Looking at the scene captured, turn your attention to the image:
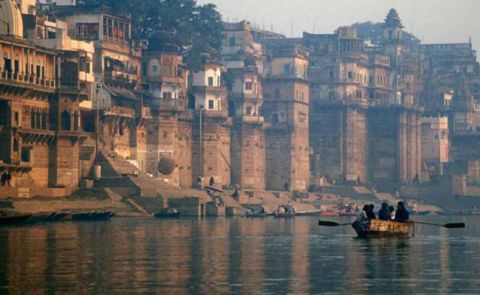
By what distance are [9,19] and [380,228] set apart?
35885 millimetres

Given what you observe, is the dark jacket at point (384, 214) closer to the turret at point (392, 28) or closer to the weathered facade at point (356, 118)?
the weathered facade at point (356, 118)

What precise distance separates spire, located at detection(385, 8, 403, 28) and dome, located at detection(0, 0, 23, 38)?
7978 centimetres

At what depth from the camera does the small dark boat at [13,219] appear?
75062 mm

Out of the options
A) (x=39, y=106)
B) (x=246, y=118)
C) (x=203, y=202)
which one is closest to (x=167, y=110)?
(x=203, y=202)

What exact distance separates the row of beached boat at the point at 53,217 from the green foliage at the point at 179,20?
31694 millimetres

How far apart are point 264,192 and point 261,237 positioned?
180 ft

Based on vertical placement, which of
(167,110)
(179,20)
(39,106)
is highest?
(179,20)

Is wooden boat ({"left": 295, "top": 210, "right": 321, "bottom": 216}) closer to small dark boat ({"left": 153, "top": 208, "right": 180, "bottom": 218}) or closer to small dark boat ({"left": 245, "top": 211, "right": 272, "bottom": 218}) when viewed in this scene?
small dark boat ({"left": 245, "top": 211, "right": 272, "bottom": 218})

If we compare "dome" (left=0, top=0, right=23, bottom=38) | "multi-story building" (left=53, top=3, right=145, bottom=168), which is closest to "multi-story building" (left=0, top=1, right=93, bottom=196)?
"dome" (left=0, top=0, right=23, bottom=38)

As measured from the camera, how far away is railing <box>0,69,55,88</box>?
89.2 m

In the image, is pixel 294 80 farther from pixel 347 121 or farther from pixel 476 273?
pixel 476 273

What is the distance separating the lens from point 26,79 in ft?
301

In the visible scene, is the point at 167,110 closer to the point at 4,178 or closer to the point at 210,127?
the point at 210,127

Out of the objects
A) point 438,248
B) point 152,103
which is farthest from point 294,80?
point 438,248
